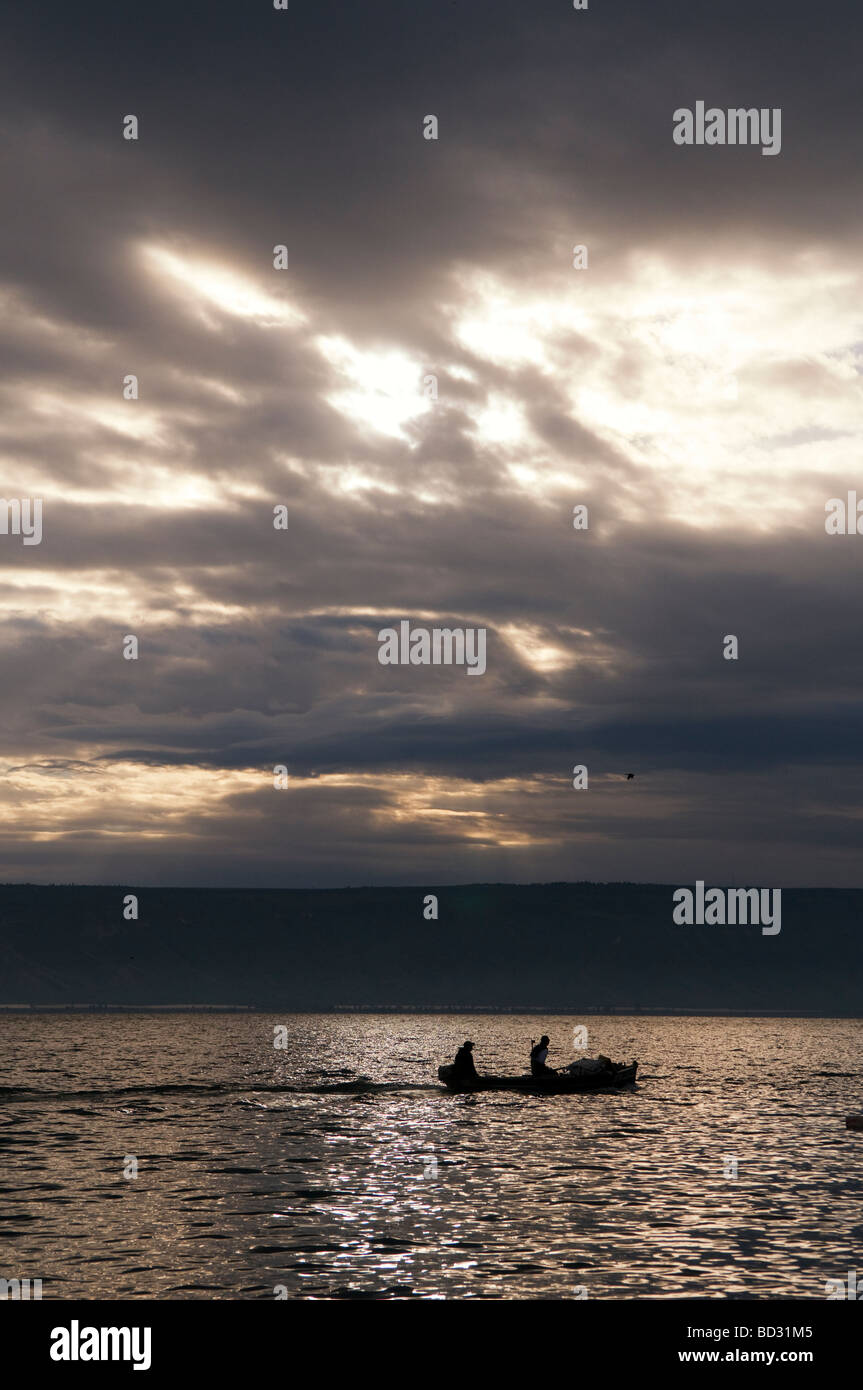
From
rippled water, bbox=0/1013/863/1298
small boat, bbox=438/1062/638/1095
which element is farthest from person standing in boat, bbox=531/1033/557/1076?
rippled water, bbox=0/1013/863/1298

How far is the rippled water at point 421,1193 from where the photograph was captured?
27188 millimetres

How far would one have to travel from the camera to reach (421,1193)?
38.5 meters

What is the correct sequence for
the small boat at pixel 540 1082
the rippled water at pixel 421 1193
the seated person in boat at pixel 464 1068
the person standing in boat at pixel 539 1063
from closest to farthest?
the rippled water at pixel 421 1193, the person standing in boat at pixel 539 1063, the small boat at pixel 540 1082, the seated person in boat at pixel 464 1068

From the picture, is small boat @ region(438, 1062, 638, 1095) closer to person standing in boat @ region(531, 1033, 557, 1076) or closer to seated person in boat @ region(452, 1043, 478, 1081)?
seated person in boat @ region(452, 1043, 478, 1081)

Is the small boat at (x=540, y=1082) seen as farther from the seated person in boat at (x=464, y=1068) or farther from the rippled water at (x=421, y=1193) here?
the rippled water at (x=421, y=1193)

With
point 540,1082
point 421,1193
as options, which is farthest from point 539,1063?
point 421,1193

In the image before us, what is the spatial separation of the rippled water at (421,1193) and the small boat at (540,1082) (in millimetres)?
1151

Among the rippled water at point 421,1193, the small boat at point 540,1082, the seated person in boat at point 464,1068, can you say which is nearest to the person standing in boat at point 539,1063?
the small boat at point 540,1082

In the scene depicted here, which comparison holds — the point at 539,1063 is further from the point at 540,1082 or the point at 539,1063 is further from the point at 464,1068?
the point at 464,1068

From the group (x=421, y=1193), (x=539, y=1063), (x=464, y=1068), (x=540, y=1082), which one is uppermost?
(x=421, y=1193)

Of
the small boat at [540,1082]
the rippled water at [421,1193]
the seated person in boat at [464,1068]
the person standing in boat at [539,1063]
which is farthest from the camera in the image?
the seated person in boat at [464,1068]

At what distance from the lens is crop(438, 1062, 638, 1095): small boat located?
70562mm

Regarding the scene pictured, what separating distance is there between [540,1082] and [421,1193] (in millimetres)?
33716
